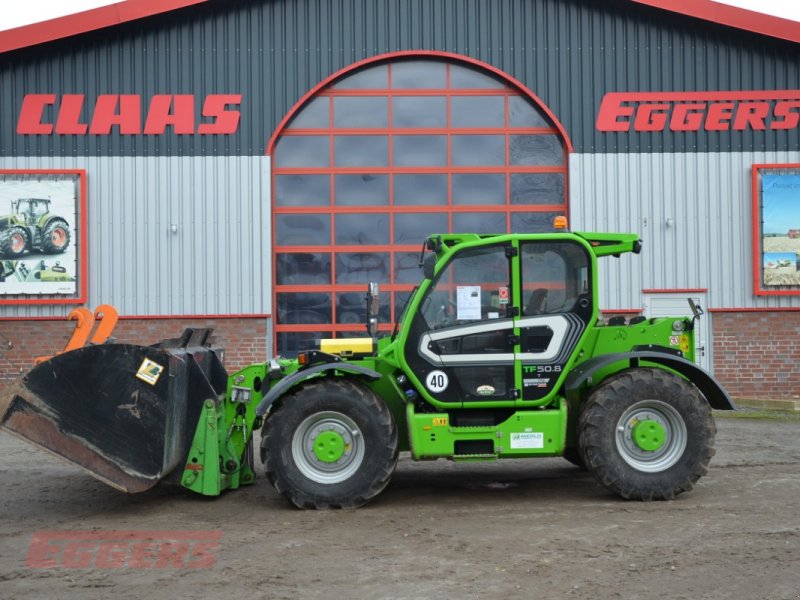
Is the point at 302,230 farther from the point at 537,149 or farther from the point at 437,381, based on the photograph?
the point at 437,381

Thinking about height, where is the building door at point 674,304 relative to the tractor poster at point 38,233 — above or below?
below

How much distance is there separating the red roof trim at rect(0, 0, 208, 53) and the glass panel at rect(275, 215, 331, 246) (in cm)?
449

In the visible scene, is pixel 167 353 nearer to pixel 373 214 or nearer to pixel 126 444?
pixel 126 444

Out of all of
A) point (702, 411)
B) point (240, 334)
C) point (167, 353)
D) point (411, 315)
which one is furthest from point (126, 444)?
point (240, 334)

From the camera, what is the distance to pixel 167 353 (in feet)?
27.0

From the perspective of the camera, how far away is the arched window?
1889 cm

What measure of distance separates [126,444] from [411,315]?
266 cm

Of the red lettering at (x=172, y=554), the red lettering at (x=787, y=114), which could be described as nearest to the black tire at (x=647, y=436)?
the red lettering at (x=172, y=554)

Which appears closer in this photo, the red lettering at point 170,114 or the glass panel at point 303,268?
the red lettering at point 170,114

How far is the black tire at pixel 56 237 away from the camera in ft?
60.4

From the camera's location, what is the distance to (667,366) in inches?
349

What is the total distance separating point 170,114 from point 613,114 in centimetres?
862

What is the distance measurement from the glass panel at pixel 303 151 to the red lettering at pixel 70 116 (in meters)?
3.75

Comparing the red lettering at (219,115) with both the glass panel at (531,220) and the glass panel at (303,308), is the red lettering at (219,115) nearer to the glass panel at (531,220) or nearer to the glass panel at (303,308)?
the glass panel at (303,308)
